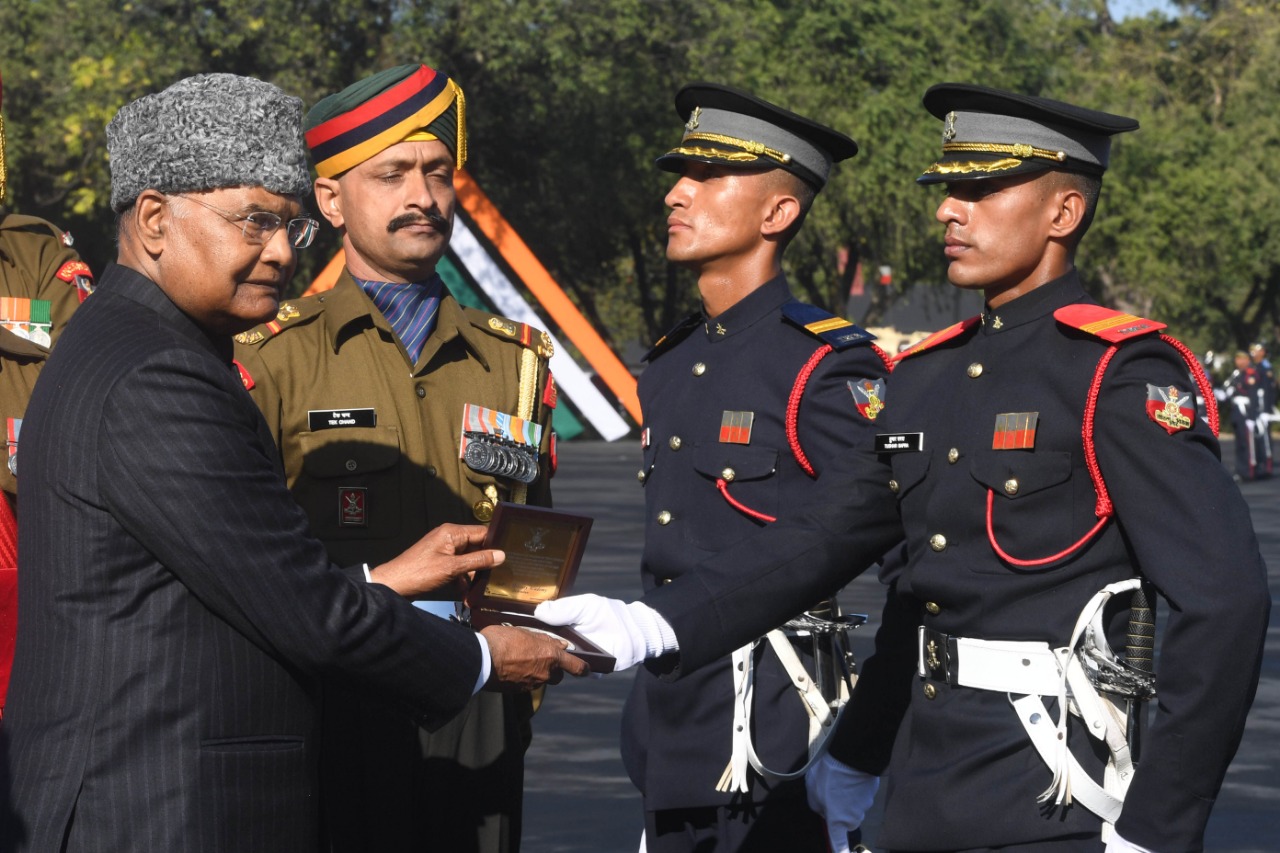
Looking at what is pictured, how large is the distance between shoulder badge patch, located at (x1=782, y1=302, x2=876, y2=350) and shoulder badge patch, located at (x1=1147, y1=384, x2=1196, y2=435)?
4.59ft

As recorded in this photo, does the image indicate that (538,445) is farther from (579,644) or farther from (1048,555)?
(1048,555)

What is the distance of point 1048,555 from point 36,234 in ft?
10.2

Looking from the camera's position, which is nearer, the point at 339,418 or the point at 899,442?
the point at 899,442

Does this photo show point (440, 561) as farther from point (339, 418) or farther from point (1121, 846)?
point (1121, 846)

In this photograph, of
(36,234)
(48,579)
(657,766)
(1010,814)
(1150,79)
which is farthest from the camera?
(1150,79)

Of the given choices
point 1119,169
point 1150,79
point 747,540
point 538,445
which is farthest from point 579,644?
point 1150,79

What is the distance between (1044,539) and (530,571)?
1.14 m

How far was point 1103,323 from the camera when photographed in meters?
3.95

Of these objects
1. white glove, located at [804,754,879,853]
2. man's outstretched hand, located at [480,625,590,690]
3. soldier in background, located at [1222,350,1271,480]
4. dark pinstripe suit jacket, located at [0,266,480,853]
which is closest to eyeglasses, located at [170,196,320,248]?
dark pinstripe suit jacket, located at [0,266,480,853]

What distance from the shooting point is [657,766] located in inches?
195

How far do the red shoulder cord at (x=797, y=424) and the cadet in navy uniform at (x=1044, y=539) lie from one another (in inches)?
21.8

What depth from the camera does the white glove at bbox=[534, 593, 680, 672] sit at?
4.21 meters

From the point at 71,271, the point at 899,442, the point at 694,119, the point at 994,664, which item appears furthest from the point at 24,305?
the point at 994,664

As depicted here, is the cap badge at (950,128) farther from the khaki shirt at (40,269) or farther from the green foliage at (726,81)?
the green foliage at (726,81)
